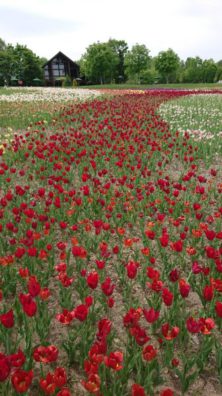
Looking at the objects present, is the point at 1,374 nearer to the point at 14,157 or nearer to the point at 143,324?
the point at 143,324

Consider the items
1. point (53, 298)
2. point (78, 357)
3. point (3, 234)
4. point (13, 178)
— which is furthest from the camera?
point (13, 178)

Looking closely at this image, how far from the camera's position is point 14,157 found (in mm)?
9664

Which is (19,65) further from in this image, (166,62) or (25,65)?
(166,62)

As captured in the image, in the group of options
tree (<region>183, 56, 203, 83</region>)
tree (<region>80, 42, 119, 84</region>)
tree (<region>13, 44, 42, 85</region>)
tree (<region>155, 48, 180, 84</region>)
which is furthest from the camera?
tree (<region>183, 56, 203, 83</region>)

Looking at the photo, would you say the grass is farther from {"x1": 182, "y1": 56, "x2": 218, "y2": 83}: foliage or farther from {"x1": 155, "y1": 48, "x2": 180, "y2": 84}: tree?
{"x1": 182, "y1": 56, "x2": 218, "y2": 83}: foliage

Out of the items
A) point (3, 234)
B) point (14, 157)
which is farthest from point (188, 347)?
point (14, 157)

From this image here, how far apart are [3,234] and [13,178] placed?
10.7ft

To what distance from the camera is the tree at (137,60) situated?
7406 centimetres

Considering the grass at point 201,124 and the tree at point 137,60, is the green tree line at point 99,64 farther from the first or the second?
the grass at point 201,124

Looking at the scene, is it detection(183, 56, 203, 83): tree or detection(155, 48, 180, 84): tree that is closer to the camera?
detection(155, 48, 180, 84): tree

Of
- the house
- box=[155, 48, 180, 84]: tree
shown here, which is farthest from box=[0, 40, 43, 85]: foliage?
box=[155, 48, 180, 84]: tree

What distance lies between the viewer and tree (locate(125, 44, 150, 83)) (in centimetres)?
7406

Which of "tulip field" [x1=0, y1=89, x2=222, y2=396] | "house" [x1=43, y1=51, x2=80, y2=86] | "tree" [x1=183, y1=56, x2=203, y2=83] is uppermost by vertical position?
"house" [x1=43, y1=51, x2=80, y2=86]

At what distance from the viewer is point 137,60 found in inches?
2911
